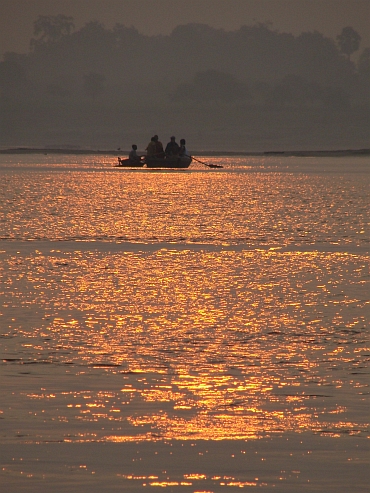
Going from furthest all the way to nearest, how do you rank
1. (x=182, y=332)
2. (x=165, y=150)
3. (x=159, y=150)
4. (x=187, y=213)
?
1. (x=159, y=150)
2. (x=165, y=150)
3. (x=187, y=213)
4. (x=182, y=332)

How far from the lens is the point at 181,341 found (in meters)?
13.6

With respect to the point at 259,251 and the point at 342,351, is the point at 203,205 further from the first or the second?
the point at 342,351

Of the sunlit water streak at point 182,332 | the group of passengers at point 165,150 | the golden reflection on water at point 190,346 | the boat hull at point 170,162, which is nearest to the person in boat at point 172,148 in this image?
the group of passengers at point 165,150

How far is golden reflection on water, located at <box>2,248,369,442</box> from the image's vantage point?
10.1 metres

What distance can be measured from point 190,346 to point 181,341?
0.35 meters

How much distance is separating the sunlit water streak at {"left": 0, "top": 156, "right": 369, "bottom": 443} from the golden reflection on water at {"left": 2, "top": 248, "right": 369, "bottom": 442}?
0.07ft

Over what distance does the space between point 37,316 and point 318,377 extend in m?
4.73

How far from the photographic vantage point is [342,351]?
518 inches

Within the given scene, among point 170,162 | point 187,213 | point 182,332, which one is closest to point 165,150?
point 170,162

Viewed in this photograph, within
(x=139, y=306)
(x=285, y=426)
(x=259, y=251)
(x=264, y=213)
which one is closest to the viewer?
(x=285, y=426)

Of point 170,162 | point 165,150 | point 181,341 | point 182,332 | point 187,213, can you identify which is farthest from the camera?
point 170,162

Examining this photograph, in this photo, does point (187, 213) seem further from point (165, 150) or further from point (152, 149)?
point (152, 149)

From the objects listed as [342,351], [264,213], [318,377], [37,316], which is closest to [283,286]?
[37,316]

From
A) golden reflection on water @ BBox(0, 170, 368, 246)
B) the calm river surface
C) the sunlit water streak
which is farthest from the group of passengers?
the calm river surface
